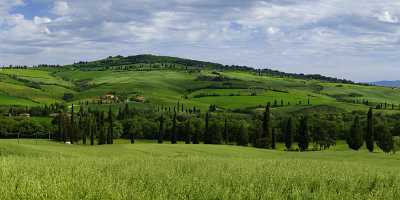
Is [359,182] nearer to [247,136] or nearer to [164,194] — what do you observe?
[164,194]

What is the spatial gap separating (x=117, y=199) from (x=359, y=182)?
29.9 feet

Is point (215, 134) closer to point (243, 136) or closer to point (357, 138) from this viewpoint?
point (243, 136)

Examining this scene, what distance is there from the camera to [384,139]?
4761 inches

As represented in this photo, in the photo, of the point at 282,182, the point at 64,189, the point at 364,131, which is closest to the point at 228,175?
the point at 282,182

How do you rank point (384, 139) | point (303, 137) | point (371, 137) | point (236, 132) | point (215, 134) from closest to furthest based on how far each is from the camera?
point (371, 137)
point (384, 139)
point (303, 137)
point (215, 134)
point (236, 132)

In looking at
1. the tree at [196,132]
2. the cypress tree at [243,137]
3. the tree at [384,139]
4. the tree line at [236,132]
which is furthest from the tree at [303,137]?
the tree at [196,132]

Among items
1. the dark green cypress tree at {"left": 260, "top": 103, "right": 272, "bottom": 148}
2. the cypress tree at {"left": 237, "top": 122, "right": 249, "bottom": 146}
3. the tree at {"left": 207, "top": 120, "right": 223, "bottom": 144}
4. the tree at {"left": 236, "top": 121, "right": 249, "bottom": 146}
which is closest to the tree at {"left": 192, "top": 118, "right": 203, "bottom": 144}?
the tree at {"left": 207, "top": 120, "right": 223, "bottom": 144}

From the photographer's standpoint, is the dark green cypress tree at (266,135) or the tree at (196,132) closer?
the dark green cypress tree at (266,135)

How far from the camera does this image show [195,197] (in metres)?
11.4

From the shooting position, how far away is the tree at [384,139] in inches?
4685

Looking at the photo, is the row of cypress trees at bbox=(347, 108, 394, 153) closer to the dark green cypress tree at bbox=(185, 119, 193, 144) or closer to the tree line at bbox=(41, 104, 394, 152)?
the tree line at bbox=(41, 104, 394, 152)

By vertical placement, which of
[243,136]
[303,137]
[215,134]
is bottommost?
[243,136]

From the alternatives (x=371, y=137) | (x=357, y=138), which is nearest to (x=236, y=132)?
(x=357, y=138)

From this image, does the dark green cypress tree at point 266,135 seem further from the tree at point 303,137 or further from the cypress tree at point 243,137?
the cypress tree at point 243,137
